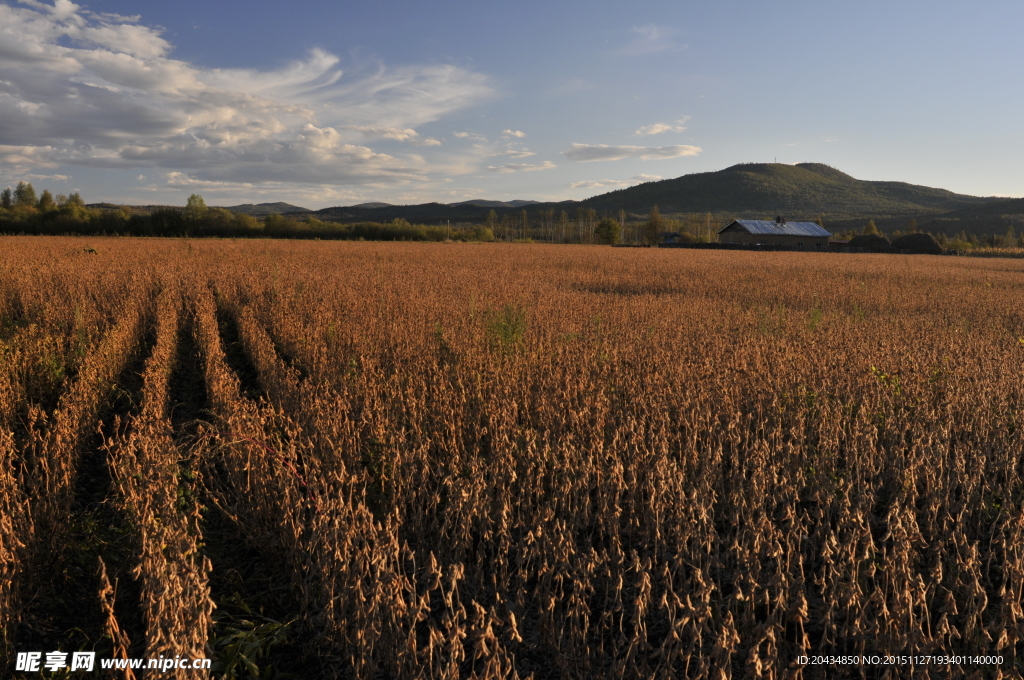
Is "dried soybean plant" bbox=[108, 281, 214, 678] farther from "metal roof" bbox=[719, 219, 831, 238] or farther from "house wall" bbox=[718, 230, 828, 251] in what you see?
"metal roof" bbox=[719, 219, 831, 238]

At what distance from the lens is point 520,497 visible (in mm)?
3334

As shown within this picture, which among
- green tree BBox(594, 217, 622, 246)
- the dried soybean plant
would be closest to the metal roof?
green tree BBox(594, 217, 622, 246)

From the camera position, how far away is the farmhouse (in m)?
71.3

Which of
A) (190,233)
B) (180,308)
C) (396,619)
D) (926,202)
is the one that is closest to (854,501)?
(396,619)

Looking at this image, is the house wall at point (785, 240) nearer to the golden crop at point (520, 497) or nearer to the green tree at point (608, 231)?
the green tree at point (608, 231)

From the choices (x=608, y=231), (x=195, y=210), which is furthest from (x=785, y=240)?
(x=195, y=210)

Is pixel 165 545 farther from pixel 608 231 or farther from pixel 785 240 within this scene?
pixel 608 231

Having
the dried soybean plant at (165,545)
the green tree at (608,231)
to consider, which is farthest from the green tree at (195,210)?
the dried soybean plant at (165,545)

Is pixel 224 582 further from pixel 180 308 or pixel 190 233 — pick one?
pixel 190 233

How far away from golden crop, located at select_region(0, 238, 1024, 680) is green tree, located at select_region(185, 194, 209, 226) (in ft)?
214

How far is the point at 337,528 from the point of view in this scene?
9.16 feet

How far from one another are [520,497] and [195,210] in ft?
273

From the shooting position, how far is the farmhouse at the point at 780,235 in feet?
234

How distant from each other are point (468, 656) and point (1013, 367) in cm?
707
